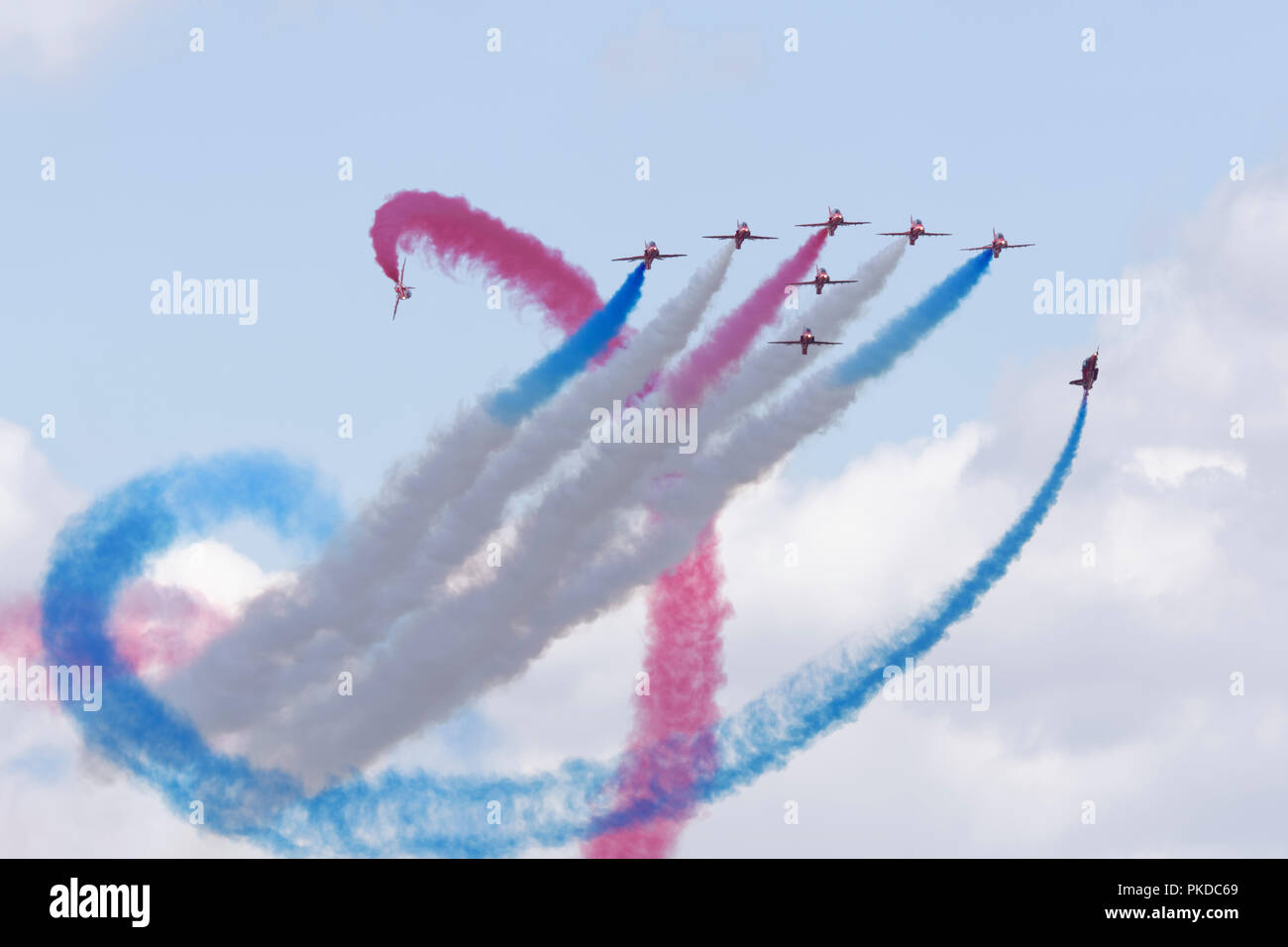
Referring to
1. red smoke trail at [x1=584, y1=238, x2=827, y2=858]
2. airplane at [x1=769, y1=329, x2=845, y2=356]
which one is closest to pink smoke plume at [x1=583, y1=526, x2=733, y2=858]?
red smoke trail at [x1=584, y1=238, x2=827, y2=858]

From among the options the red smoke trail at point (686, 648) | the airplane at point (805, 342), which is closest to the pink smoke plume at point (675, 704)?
the red smoke trail at point (686, 648)

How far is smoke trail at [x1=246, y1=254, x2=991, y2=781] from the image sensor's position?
128375mm

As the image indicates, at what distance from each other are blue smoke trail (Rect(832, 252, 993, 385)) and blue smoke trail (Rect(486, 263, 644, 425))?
35.8ft

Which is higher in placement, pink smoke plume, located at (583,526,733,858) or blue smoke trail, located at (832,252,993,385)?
blue smoke trail, located at (832,252,993,385)

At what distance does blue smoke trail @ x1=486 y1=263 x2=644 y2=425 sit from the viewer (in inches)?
5113

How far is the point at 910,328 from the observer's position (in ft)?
427

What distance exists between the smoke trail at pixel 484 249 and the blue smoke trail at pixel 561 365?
171 cm

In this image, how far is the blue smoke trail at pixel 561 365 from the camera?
130 m

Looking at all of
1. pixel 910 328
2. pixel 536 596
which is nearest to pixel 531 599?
pixel 536 596

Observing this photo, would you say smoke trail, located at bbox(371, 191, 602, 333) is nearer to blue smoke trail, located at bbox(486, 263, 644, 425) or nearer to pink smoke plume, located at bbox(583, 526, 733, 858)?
blue smoke trail, located at bbox(486, 263, 644, 425)
